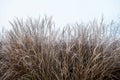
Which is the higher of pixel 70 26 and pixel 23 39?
pixel 70 26

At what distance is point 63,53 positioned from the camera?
2.28 metres

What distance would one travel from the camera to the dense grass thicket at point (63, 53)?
2.20 m

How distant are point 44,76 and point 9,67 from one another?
0.44 meters

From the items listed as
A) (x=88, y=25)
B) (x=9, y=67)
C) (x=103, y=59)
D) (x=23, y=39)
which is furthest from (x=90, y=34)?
(x=9, y=67)

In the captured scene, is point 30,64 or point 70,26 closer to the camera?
point 30,64

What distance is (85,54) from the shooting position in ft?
7.57

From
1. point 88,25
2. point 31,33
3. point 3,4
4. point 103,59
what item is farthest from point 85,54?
point 3,4

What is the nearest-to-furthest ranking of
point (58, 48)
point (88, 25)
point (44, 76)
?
point (44, 76) < point (58, 48) < point (88, 25)

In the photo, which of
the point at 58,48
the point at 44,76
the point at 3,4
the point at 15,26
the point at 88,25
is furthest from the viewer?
the point at 3,4

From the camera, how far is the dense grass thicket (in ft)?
7.22

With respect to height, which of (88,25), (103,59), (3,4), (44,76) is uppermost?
(3,4)

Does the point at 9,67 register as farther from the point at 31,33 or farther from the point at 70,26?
the point at 70,26

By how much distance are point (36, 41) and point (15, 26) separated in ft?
1.65

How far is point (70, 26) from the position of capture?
2.64 meters
